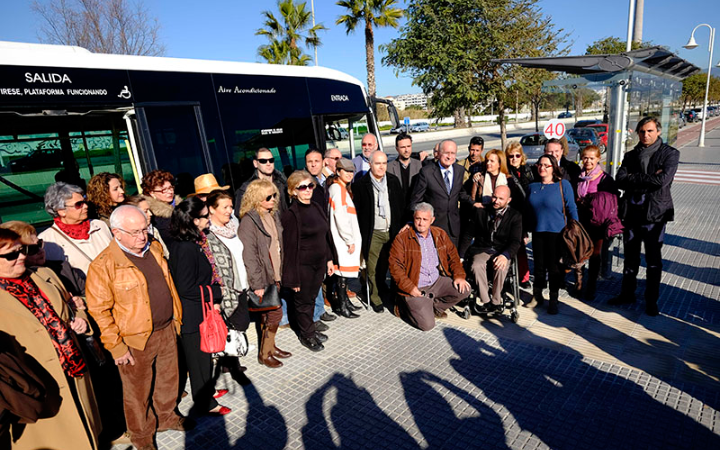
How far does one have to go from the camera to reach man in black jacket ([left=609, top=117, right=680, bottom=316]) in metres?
4.80

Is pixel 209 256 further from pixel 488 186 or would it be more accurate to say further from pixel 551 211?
pixel 551 211

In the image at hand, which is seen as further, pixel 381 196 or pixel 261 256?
pixel 381 196

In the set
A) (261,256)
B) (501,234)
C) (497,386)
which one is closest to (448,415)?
(497,386)

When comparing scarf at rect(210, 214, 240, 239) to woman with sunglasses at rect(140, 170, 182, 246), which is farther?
woman with sunglasses at rect(140, 170, 182, 246)

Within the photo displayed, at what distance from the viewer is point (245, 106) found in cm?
680

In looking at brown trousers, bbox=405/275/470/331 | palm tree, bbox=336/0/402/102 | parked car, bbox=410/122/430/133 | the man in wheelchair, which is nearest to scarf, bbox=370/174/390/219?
brown trousers, bbox=405/275/470/331

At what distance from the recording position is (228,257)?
3.88 meters

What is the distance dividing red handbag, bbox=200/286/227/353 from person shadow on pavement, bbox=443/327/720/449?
2.27 metres

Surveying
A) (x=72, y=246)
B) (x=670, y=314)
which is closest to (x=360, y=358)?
(x=72, y=246)

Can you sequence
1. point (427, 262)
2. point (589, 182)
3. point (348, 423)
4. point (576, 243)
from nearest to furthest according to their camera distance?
point (348, 423)
point (576, 243)
point (427, 262)
point (589, 182)

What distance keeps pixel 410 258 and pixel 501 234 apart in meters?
1.19

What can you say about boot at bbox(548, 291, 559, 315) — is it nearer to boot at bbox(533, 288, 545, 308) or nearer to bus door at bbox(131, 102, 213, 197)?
boot at bbox(533, 288, 545, 308)

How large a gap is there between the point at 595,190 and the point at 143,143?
6.08m

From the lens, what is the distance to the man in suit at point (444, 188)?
569 centimetres
